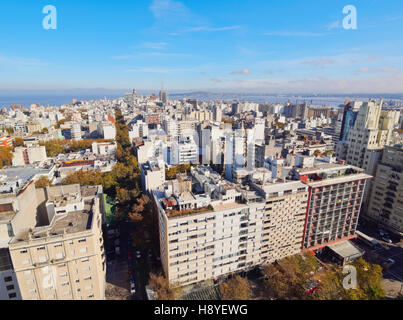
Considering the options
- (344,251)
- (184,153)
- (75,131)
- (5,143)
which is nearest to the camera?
(344,251)

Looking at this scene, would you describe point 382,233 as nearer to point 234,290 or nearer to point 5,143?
point 234,290

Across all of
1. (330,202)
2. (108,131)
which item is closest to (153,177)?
(330,202)

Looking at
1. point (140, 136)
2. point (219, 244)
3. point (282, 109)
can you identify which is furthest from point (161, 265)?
point (282, 109)

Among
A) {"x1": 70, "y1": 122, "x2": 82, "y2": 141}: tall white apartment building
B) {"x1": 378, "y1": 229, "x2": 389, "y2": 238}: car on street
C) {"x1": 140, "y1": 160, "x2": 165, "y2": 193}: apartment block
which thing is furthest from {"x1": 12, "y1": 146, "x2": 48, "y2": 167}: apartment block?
{"x1": 378, "y1": 229, "x2": 389, "y2": 238}: car on street

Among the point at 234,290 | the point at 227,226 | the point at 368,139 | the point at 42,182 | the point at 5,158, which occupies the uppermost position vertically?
the point at 368,139
